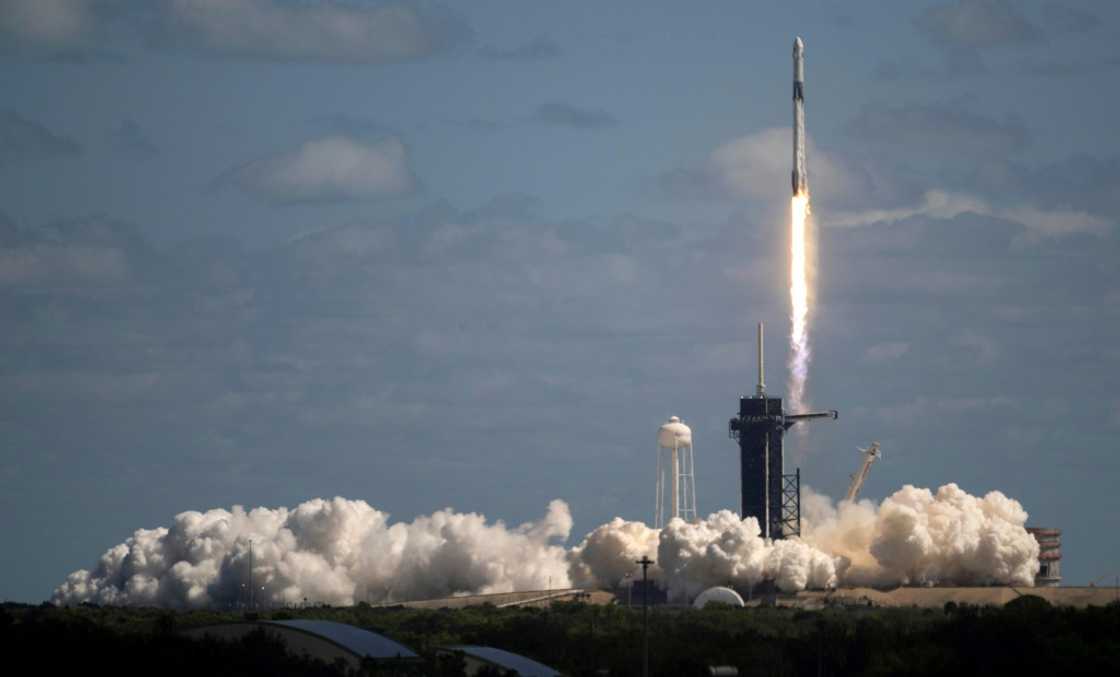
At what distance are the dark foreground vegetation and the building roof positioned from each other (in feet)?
7.78

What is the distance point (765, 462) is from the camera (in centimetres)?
17812

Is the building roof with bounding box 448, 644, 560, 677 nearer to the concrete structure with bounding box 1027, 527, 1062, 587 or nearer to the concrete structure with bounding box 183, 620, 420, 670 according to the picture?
the concrete structure with bounding box 183, 620, 420, 670

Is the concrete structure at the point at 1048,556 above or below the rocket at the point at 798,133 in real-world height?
below

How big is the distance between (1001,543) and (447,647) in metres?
63.1

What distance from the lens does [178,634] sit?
438ft

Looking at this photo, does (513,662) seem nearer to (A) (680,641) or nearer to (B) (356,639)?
(B) (356,639)

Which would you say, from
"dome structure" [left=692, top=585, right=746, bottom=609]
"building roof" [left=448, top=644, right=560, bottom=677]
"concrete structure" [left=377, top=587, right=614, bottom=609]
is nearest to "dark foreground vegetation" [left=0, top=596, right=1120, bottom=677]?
"building roof" [left=448, top=644, right=560, bottom=677]

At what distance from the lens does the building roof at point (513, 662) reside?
11862 centimetres

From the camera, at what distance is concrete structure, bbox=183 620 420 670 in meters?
120

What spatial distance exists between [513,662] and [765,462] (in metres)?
60.3

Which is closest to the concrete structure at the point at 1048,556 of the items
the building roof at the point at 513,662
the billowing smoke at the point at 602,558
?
the billowing smoke at the point at 602,558

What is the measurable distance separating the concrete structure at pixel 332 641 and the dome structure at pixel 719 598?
1724 inches

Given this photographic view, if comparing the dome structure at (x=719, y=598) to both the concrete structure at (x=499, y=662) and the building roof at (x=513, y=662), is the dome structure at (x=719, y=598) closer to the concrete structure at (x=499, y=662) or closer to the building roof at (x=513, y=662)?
the building roof at (x=513, y=662)

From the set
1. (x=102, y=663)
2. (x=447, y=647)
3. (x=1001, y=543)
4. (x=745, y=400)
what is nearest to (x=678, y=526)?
(x=745, y=400)
